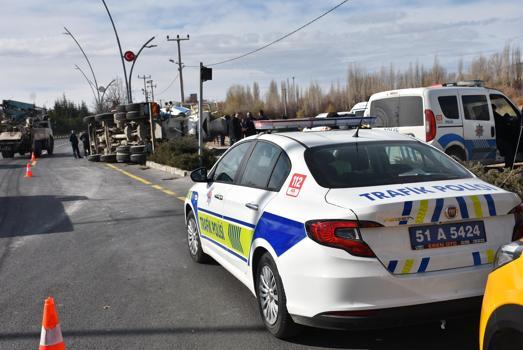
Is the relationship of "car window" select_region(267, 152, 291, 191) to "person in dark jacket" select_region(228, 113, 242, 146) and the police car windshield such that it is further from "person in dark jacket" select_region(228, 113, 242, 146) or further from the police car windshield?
"person in dark jacket" select_region(228, 113, 242, 146)

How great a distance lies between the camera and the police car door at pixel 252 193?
443cm

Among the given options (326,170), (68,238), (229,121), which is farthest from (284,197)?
(229,121)

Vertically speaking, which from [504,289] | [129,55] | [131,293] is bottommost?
[131,293]

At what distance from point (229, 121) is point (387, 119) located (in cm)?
1212

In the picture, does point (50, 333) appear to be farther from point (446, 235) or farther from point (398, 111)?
point (398, 111)

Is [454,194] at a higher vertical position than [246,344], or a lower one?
higher

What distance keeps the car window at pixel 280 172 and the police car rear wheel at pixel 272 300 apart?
557 mm

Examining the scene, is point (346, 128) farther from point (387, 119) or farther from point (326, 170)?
point (387, 119)

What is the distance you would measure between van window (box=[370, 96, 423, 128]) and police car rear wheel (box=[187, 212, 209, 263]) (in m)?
5.59

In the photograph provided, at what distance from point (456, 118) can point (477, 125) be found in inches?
21.7

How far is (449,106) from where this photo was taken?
1119cm

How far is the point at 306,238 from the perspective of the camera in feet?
11.9

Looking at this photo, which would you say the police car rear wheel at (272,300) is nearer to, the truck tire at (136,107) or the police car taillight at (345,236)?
the police car taillight at (345,236)

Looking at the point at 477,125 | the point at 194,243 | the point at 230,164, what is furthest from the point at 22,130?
the point at 230,164
